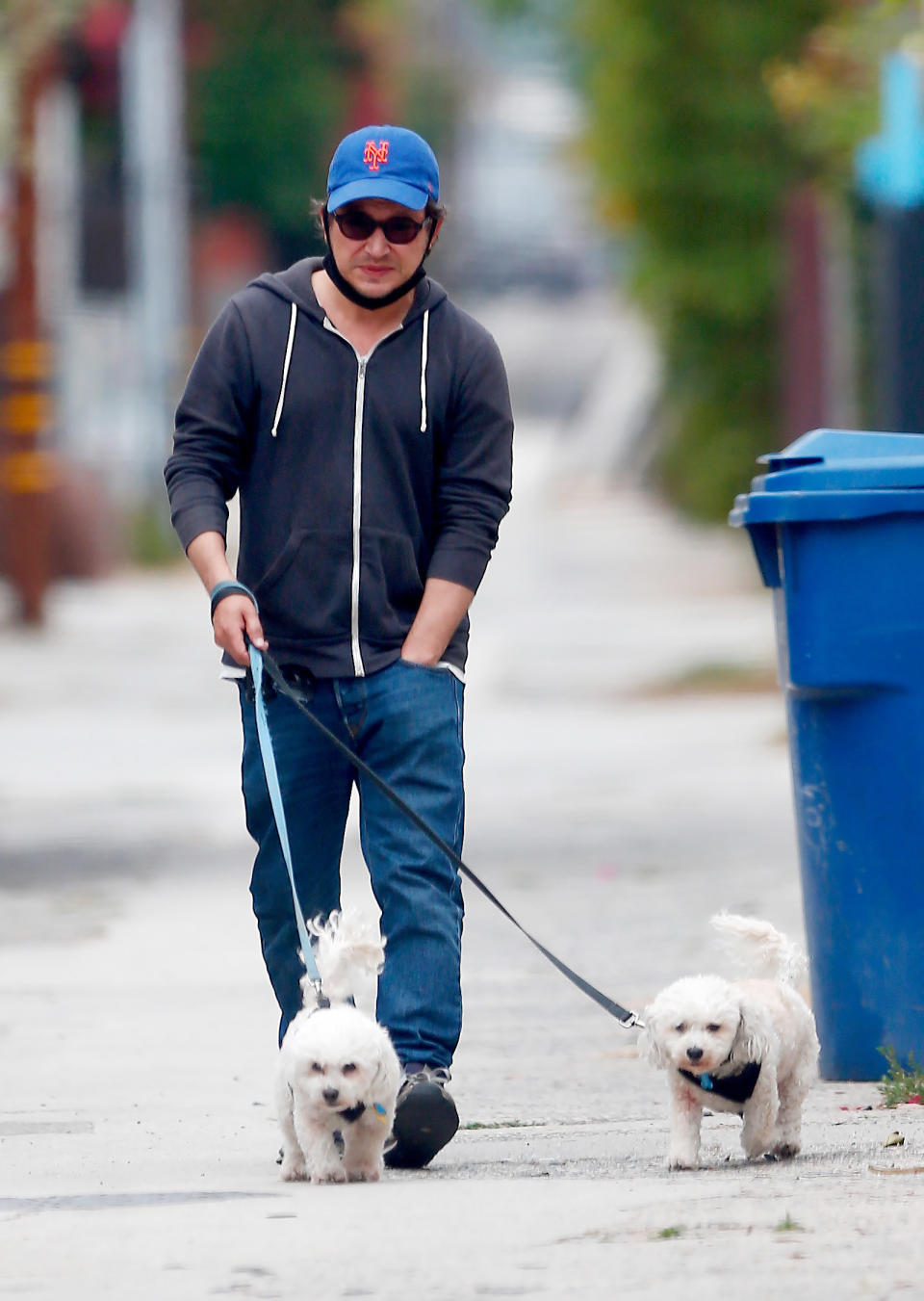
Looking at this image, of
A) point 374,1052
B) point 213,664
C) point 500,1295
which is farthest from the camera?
point 213,664

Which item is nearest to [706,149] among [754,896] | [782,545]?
[754,896]

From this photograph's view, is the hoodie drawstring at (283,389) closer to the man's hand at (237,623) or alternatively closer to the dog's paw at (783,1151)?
the man's hand at (237,623)

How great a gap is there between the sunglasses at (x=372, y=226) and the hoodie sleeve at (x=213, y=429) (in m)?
0.26

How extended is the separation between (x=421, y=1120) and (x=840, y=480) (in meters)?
1.74

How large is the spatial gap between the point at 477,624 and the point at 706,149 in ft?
25.3

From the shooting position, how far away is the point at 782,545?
5.92 m

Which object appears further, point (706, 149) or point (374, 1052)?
point (706, 149)

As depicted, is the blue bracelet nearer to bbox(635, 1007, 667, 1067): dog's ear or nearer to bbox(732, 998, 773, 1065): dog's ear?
bbox(635, 1007, 667, 1067): dog's ear

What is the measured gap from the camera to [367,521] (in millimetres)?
5070

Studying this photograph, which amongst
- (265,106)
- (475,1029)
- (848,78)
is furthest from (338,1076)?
(265,106)

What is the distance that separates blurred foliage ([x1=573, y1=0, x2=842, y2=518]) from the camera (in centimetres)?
2705

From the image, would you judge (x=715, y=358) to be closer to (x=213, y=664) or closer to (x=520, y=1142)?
(x=213, y=664)

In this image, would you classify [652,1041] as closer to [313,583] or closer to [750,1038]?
[750,1038]

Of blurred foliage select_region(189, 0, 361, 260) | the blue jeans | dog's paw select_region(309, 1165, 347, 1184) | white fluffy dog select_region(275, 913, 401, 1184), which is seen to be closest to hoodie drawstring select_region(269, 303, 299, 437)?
the blue jeans
